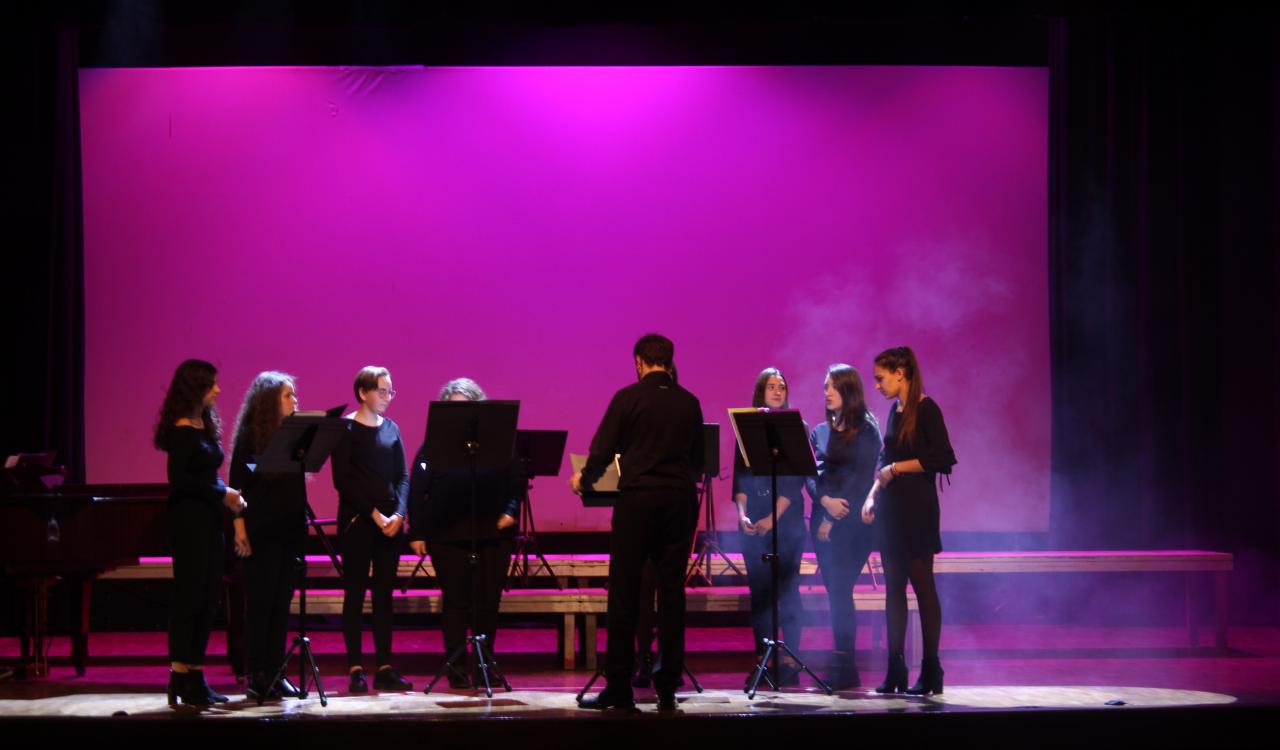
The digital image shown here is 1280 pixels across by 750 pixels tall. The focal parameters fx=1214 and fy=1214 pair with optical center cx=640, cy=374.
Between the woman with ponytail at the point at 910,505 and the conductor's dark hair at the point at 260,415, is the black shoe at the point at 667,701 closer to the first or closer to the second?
the woman with ponytail at the point at 910,505

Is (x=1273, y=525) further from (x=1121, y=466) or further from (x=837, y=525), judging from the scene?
(x=837, y=525)

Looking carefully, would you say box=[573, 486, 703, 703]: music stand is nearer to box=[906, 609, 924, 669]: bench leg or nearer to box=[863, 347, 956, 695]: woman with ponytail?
box=[863, 347, 956, 695]: woman with ponytail

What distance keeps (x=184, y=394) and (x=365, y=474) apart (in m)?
0.95

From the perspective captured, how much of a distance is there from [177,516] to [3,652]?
2991mm

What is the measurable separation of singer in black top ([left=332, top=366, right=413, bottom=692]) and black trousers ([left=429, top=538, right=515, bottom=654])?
0.85 ft

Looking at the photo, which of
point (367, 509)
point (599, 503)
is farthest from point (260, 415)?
point (599, 503)

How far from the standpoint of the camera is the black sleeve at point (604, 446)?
489 centimetres

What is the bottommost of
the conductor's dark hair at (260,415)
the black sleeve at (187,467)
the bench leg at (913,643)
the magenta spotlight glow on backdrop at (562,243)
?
the bench leg at (913,643)

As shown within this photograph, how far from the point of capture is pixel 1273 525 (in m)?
8.25

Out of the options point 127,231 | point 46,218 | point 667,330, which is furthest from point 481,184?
point 46,218

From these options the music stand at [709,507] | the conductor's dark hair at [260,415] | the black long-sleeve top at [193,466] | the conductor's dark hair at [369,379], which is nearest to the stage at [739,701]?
the music stand at [709,507]

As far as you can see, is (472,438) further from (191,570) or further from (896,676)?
(896,676)

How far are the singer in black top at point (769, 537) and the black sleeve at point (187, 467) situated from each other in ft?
7.91

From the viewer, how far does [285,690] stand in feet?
17.9
